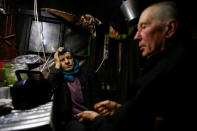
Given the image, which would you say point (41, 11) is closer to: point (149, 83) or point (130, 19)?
point (130, 19)

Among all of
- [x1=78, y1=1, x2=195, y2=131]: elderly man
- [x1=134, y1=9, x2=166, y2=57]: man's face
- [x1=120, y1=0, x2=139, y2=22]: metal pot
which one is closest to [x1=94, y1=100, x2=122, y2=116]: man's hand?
[x1=78, y1=1, x2=195, y2=131]: elderly man

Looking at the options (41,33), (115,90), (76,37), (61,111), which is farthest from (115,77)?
(41,33)

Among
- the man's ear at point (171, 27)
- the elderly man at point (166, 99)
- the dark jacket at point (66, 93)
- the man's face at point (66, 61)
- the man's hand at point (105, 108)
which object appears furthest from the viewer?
the man's face at point (66, 61)

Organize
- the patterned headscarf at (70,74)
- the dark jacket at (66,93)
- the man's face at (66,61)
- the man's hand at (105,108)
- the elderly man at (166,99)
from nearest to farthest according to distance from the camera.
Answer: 1. the elderly man at (166,99)
2. the man's hand at (105,108)
3. the dark jacket at (66,93)
4. the patterned headscarf at (70,74)
5. the man's face at (66,61)

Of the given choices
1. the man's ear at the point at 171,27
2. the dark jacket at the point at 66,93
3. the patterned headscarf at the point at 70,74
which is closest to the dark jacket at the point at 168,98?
the man's ear at the point at 171,27

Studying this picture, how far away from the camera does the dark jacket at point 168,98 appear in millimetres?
870

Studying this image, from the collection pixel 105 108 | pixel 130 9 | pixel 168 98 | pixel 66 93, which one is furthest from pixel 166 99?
pixel 130 9

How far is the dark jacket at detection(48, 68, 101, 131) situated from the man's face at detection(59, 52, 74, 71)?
0.71ft

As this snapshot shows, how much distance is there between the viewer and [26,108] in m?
1.38

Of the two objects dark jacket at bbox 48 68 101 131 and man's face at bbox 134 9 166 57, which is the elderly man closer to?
man's face at bbox 134 9 166 57

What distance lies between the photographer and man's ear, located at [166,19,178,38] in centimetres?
127

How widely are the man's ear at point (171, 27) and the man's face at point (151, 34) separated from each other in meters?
0.05

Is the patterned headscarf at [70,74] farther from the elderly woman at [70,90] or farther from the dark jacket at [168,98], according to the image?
the dark jacket at [168,98]

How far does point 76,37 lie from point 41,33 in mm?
1162
